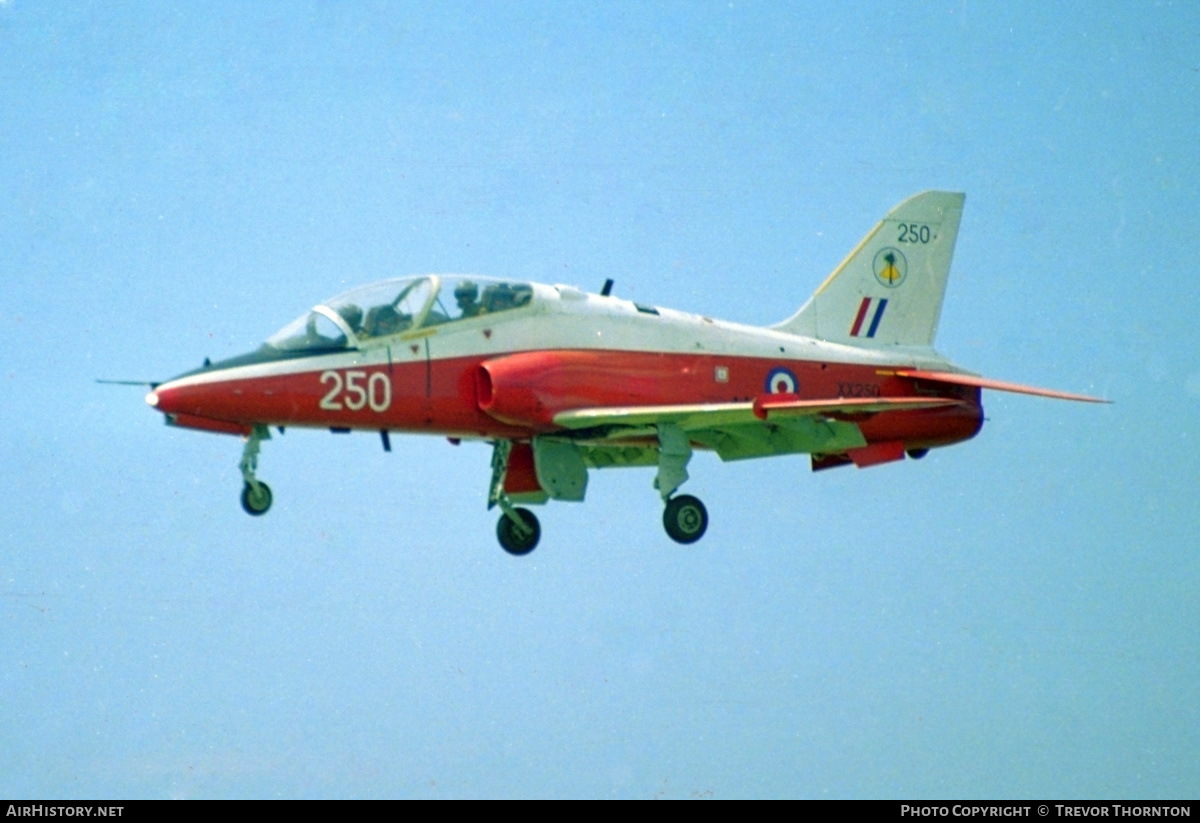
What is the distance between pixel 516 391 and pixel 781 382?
3.80m

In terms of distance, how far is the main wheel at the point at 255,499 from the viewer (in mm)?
19875

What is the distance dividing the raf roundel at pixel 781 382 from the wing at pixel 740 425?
0.42 feet

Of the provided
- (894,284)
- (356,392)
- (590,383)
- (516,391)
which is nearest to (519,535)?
(590,383)

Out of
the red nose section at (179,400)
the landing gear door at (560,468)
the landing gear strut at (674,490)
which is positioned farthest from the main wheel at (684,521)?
the red nose section at (179,400)

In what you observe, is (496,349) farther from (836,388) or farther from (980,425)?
(980,425)

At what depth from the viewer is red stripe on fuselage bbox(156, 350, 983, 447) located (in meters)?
20.1

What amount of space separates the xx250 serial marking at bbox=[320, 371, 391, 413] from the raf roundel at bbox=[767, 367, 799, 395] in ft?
16.6

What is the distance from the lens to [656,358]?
22391mm

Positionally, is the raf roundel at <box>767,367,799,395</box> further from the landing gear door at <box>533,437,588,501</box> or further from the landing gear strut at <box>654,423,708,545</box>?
the landing gear door at <box>533,437,588,501</box>

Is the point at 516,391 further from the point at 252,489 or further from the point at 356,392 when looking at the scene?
the point at 252,489

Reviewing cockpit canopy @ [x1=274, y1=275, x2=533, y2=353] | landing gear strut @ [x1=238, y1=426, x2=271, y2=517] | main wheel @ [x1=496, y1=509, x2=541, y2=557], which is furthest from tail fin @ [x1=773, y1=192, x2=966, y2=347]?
landing gear strut @ [x1=238, y1=426, x2=271, y2=517]
